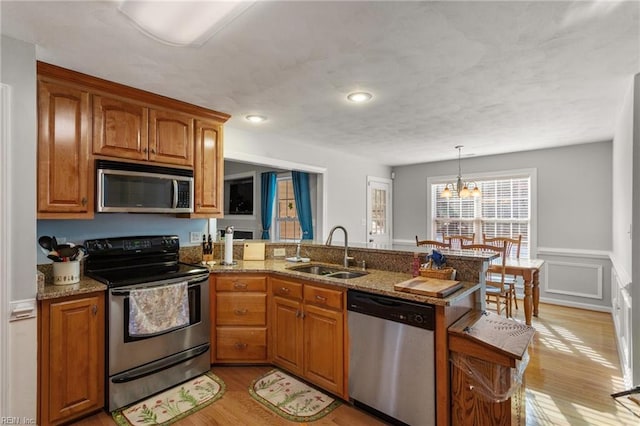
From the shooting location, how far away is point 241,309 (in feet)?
9.56

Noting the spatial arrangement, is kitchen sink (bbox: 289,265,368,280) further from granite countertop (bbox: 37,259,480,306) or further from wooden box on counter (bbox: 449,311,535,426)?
wooden box on counter (bbox: 449,311,535,426)

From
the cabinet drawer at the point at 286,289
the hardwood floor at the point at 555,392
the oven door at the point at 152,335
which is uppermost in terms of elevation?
the cabinet drawer at the point at 286,289

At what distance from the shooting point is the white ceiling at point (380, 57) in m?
1.68

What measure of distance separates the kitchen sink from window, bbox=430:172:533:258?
3930 mm

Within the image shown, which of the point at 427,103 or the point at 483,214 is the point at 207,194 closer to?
the point at 427,103

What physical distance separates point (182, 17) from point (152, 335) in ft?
6.98

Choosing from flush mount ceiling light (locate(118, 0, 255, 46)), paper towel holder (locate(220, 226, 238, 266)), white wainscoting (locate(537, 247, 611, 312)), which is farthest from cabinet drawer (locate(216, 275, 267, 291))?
white wainscoting (locate(537, 247, 611, 312))

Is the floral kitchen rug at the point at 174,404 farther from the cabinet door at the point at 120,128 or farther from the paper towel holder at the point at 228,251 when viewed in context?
the cabinet door at the point at 120,128

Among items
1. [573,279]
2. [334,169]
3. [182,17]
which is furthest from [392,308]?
[573,279]

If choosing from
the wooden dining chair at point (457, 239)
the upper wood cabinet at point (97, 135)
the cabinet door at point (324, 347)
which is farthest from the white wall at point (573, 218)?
the upper wood cabinet at point (97, 135)

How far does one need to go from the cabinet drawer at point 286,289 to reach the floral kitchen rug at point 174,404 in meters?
0.84

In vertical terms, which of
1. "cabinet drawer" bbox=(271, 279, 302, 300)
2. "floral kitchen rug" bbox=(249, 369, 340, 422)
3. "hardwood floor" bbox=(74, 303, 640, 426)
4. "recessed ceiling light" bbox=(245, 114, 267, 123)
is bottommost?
"hardwood floor" bbox=(74, 303, 640, 426)

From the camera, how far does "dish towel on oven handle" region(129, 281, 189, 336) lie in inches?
92.0

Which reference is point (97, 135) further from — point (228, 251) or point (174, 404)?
point (174, 404)
